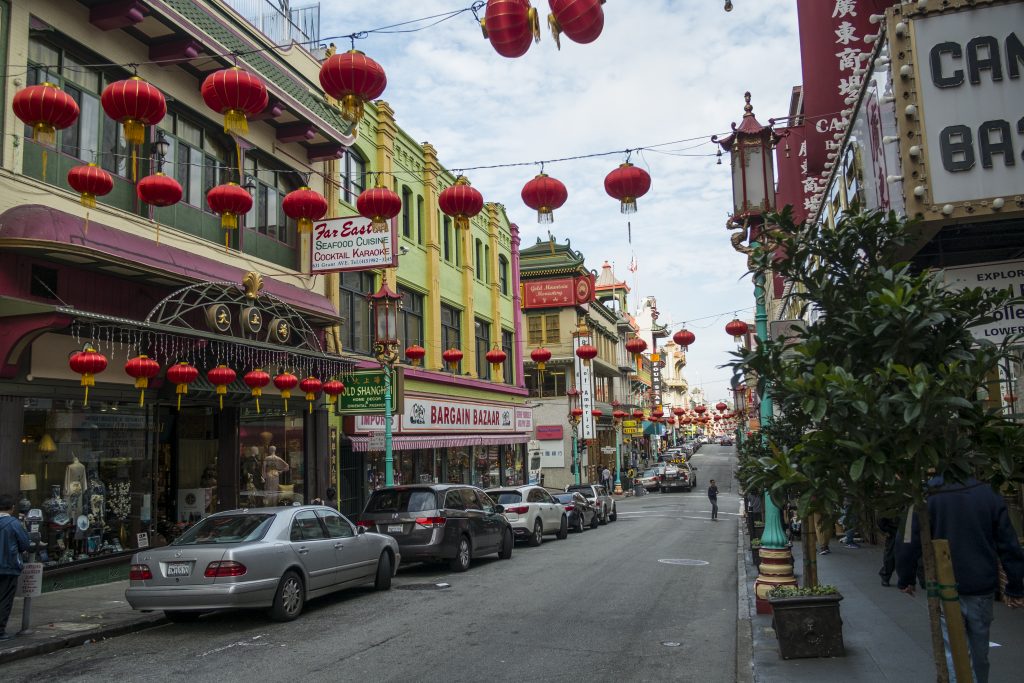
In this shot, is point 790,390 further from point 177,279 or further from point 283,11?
point 283,11

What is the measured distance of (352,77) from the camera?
9180 mm

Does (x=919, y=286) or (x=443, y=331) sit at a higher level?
(x=443, y=331)

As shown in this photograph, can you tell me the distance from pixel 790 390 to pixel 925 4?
5.09 m

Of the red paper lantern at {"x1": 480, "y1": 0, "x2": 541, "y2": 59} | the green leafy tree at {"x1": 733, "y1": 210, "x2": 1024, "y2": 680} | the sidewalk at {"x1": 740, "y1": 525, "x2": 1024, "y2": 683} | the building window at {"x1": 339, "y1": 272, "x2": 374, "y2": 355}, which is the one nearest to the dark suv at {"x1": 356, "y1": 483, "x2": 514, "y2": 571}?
the sidewalk at {"x1": 740, "y1": 525, "x2": 1024, "y2": 683}

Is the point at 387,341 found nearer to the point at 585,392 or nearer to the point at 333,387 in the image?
the point at 333,387

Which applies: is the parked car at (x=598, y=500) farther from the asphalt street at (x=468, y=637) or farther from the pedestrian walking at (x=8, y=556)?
the pedestrian walking at (x=8, y=556)

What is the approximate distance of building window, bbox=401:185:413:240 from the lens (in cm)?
2694

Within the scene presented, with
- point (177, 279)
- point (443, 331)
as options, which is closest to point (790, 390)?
point (177, 279)

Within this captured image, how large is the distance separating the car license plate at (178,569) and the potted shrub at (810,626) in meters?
6.83

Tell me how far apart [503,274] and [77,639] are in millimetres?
29675

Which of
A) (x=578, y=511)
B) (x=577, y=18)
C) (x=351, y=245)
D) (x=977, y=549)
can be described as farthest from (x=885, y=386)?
(x=578, y=511)

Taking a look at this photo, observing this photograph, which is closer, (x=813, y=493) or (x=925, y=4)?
(x=813, y=493)

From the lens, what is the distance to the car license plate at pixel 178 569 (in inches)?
390

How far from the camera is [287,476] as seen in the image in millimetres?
20109
